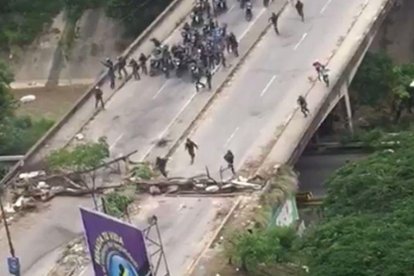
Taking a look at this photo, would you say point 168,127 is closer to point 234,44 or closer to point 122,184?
point 122,184

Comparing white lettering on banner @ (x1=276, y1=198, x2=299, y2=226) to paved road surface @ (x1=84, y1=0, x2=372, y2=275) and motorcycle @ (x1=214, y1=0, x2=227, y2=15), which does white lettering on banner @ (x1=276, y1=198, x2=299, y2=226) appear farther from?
motorcycle @ (x1=214, y1=0, x2=227, y2=15)

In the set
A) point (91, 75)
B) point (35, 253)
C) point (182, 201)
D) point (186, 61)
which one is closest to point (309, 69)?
point (186, 61)

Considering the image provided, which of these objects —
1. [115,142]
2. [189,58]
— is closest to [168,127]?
[115,142]

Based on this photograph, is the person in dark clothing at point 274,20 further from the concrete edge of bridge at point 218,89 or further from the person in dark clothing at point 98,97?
the person in dark clothing at point 98,97

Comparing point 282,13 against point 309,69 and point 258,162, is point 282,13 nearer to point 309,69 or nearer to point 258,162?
point 309,69

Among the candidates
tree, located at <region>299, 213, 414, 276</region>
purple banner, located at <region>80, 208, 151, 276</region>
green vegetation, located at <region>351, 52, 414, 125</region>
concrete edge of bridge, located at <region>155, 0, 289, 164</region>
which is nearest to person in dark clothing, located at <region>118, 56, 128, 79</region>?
concrete edge of bridge, located at <region>155, 0, 289, 164</region>

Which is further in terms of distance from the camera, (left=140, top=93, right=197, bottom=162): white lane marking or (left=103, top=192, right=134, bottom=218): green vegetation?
(left=140, top=93, right=197, bottom=162): white lane marking
